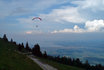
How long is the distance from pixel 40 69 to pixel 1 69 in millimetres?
14980

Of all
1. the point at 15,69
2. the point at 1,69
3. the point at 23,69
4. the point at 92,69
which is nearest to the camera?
the point at 1,69

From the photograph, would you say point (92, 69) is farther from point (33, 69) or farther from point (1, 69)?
point (1, 69)

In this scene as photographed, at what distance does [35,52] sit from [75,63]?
2973cm

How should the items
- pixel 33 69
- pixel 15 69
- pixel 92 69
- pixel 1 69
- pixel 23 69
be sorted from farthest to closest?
pixel 92 69
pixel 33 69
pixel 23 69
pixel 15 69
pixel 1 69

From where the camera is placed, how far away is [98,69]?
109875 mm

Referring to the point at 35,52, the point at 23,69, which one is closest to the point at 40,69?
the point at 23,69

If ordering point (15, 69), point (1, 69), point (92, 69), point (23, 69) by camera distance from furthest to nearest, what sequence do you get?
point (92, 69), point (23, 69), point (15, 69), point (1, 69)

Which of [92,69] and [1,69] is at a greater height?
[1,69]

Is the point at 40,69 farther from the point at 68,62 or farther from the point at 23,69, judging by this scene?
the point at 68,62

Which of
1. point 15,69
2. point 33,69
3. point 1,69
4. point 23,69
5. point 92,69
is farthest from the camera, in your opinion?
point 92,69

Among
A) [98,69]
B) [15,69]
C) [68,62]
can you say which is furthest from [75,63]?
[15,69]

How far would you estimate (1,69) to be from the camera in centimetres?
3372

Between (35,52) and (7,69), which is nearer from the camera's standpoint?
(7,69)

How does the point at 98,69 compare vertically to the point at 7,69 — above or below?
below
